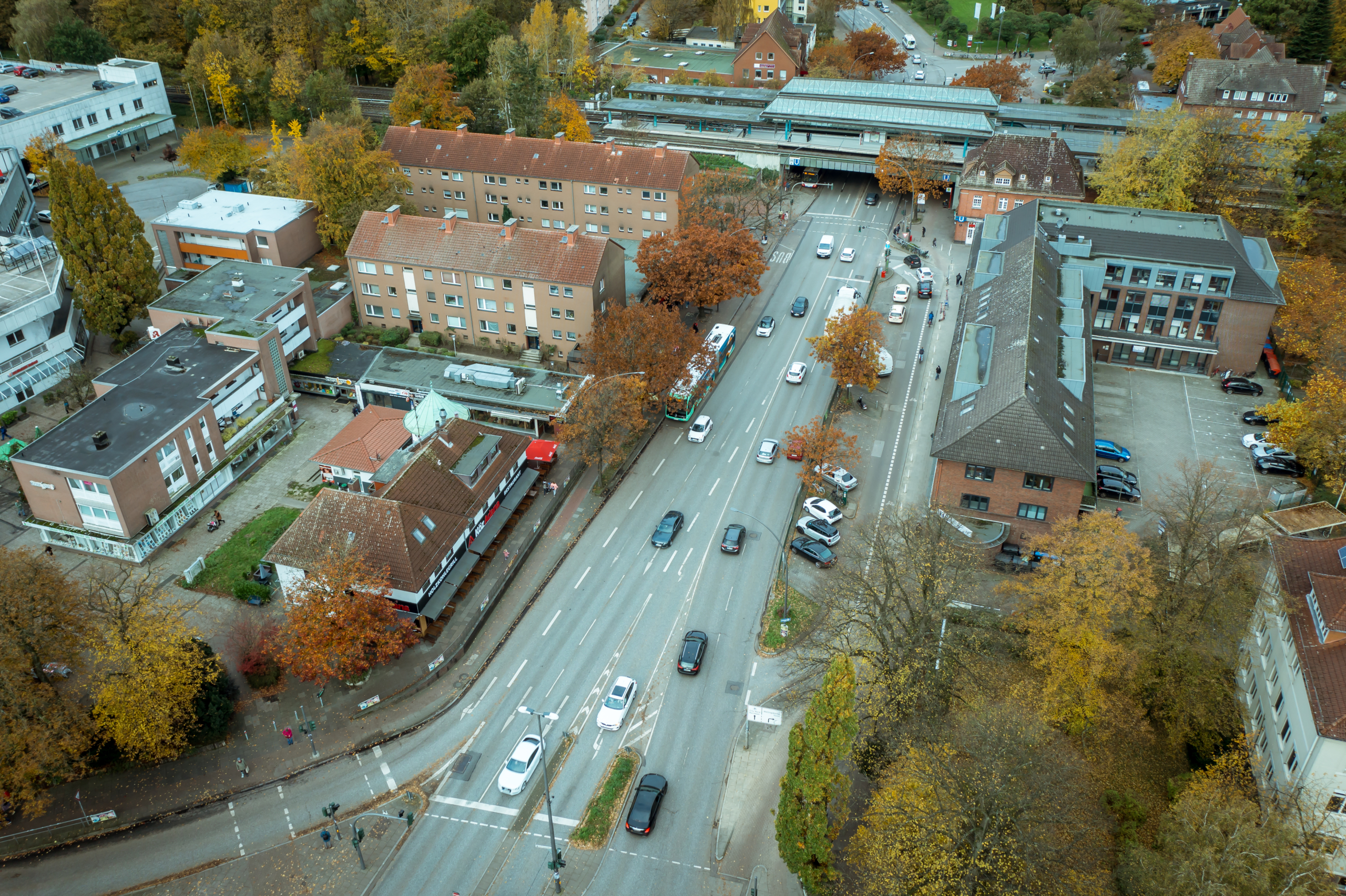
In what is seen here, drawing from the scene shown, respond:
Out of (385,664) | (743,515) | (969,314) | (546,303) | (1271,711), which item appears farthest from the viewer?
(546,303)

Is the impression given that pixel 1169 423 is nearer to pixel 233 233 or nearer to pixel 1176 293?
→ pixel 1176 293

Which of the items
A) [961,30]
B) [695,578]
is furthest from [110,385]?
[961,30]

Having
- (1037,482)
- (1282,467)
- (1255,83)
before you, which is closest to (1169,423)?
(1282,467)

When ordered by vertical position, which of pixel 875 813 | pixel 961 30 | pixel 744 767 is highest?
pixel 961 30

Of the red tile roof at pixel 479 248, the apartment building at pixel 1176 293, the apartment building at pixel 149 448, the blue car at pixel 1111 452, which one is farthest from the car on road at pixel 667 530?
the apartment building at pixel 1176 293

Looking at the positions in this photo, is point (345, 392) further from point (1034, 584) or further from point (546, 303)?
point (1034, 584)

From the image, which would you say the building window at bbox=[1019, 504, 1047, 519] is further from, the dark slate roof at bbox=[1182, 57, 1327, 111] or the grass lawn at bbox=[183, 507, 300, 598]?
the dark slate roof at bbox=[1182, 57, 1327, 111]
